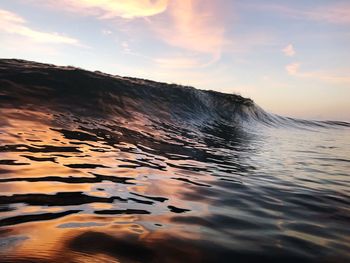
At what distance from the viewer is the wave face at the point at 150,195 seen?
234 cm

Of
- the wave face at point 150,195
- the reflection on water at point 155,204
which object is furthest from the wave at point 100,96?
the reflection on water at point 155,204

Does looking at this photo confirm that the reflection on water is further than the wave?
No

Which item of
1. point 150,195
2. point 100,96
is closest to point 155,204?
point 150,195

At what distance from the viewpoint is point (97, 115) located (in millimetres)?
8969

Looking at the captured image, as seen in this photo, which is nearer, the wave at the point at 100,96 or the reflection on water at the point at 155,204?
the reflection on water at the point at 155,204

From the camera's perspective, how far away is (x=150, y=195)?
11.8 feet

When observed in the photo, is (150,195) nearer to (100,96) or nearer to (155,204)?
(155,204)

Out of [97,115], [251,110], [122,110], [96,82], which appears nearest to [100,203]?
[97,115]

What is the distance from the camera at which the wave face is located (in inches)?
92.0

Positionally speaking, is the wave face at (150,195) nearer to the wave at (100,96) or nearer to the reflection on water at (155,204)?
the reflection on water at (155,204)

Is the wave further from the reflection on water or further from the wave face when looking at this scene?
the reflection on water

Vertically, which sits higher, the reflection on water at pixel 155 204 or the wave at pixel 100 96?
the wave at pixel 100 96

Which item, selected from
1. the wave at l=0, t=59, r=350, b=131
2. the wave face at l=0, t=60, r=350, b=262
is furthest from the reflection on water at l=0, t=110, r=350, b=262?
the wave at l=0, t=59, r=350, b=131

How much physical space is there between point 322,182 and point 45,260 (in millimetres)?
3944
